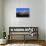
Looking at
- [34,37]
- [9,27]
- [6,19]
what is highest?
[6,19]

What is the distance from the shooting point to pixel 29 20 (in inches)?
202

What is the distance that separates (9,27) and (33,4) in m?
1.44

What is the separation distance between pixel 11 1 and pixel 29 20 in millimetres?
1127

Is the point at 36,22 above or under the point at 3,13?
under

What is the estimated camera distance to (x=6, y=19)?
201 inches

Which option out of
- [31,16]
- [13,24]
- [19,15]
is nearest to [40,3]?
[31,16]

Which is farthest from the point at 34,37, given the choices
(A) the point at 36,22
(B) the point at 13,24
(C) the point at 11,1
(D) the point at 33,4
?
(C) the point at 11,1

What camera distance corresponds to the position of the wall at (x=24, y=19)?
5.11 metres

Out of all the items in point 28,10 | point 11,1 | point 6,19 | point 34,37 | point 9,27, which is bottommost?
point 34,37

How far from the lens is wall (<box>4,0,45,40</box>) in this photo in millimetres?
5105

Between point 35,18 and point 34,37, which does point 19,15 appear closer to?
point 35,18

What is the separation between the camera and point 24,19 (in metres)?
5.14

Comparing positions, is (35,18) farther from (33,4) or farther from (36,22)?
(33,4)

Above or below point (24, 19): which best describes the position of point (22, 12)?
above
